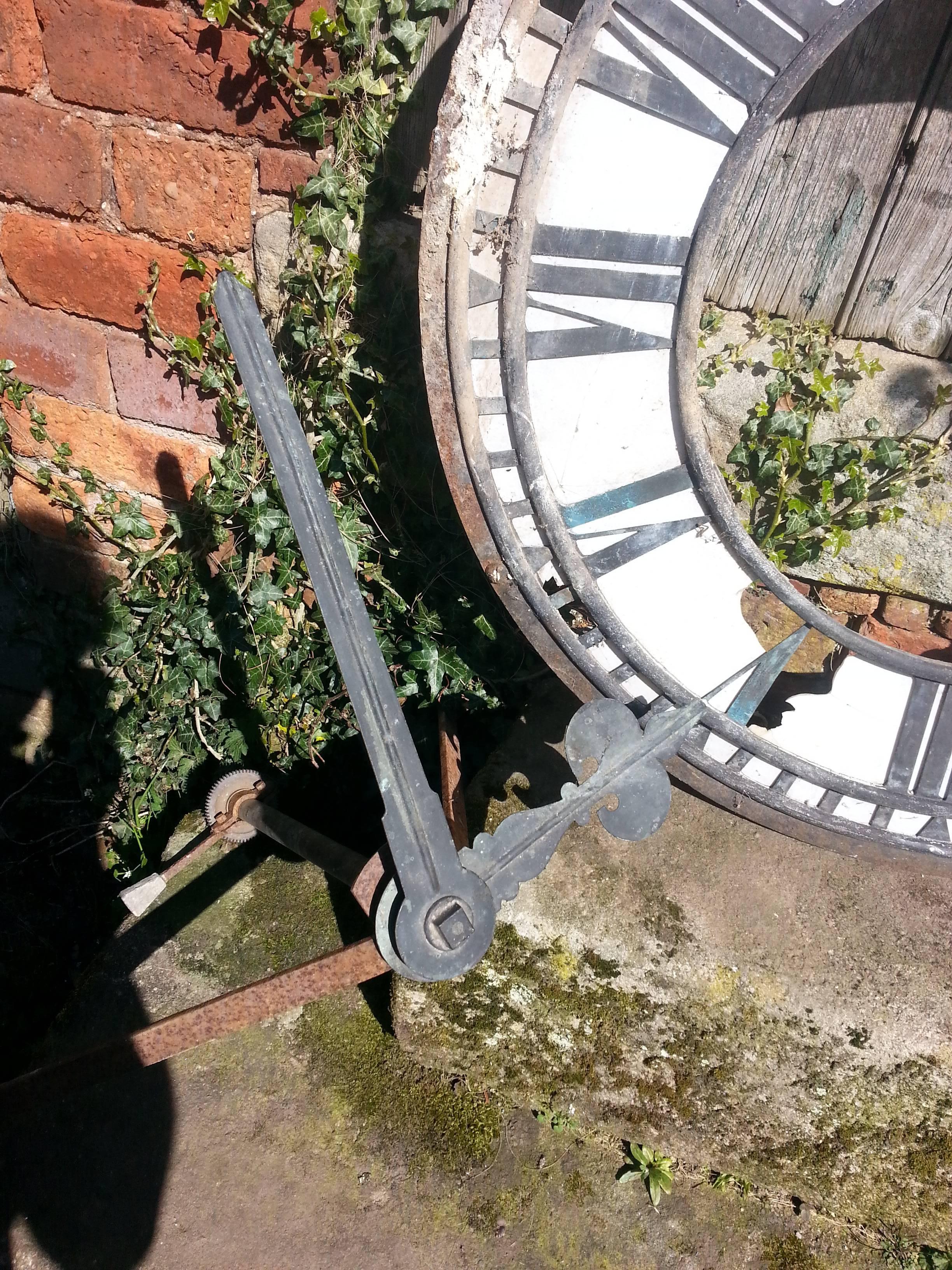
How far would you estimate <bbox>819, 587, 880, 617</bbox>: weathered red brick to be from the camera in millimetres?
1704

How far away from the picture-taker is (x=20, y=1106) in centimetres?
87

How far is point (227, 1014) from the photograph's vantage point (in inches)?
32.5

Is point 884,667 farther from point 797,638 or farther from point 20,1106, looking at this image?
point 20,1106

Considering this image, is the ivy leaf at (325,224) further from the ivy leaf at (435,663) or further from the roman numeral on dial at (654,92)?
the ivy leaf at (435,663)

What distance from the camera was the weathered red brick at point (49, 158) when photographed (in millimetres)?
1341

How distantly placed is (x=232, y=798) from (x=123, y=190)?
110 cm

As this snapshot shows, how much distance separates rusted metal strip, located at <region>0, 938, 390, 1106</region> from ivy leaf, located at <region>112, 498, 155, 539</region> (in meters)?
1.14

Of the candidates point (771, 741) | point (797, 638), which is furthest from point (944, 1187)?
point (797, 638)

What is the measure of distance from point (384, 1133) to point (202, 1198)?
0.27 metres

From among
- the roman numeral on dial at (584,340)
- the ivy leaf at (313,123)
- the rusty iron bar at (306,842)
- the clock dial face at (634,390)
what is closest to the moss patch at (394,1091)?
the rusty iron bar at (306,842)

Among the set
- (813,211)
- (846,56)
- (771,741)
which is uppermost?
(846,56)

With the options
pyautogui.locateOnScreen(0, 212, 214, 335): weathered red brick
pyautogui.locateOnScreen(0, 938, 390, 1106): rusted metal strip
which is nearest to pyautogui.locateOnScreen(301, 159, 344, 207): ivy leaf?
pyautogui.locateOnScreen(0, 212, 214, 335): weathered red brick

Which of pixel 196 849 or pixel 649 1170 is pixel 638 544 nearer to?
pixel 649 1170

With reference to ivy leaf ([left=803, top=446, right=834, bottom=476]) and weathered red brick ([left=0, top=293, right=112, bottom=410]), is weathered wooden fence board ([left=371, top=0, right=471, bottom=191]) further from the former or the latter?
ivy leaf ([left=803, top=446, right=834, bottom=476])
